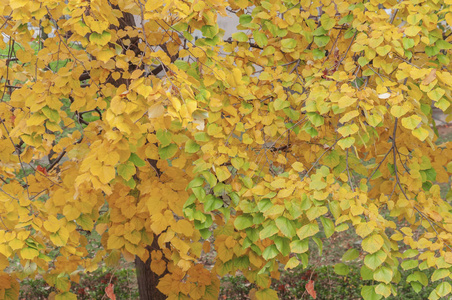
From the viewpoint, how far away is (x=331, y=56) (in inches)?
107

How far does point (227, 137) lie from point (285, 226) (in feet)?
1.84

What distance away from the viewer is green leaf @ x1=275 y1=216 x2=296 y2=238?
1.86 m

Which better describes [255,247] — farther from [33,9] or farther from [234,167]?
[33,9]

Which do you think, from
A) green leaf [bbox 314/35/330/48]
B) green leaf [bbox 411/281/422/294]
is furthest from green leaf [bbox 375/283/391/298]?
green leaf [bbox 314/35/330/48]

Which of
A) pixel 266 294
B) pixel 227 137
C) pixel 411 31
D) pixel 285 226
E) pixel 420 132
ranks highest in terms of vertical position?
pixel 411 31

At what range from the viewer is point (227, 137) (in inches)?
88.1

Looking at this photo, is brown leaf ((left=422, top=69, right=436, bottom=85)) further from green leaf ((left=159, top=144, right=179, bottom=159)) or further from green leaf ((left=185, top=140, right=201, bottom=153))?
green leaf ((left=159, top=144, right=179, bottom=159))

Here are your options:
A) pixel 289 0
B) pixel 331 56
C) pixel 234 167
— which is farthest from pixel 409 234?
pixel 289 0

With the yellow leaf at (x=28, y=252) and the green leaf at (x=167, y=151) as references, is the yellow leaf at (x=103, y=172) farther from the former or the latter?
the yellow leaf at (x=28, y=252)

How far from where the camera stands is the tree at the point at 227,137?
6.22 ft

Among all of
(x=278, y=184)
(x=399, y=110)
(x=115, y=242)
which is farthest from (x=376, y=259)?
(x=115, y=242)

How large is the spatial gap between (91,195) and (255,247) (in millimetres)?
823

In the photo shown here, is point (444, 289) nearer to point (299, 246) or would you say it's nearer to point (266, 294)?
point (299, 246)

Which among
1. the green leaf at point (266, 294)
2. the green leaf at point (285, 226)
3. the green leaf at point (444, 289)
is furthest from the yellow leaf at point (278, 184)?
the green leaf at point (266, 294)
